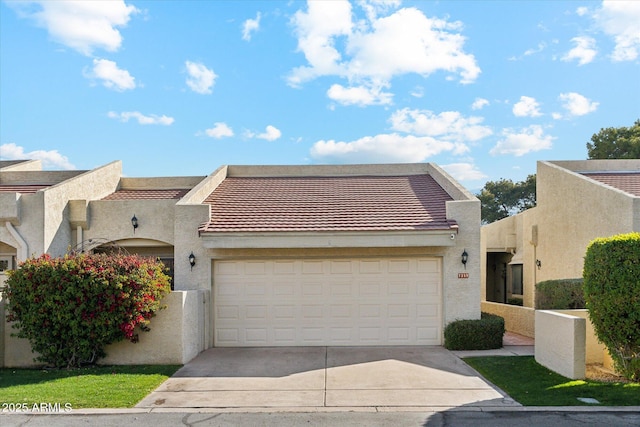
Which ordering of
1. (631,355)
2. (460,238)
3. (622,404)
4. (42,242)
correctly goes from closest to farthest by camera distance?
(622,404)
(631,355)
(460,238)
(42,242)

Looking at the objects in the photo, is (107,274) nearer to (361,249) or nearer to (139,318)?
(139,318)

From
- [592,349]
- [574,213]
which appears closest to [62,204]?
[592,349]

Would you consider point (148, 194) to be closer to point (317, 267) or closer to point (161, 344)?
point (317, 267)

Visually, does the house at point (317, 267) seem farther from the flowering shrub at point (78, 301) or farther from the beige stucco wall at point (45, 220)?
the flowering shrub at point (78, 301)

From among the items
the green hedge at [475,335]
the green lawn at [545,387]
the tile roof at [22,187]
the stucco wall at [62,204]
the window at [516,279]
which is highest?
the tile roof at [22,187]

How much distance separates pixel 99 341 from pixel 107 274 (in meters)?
1.46

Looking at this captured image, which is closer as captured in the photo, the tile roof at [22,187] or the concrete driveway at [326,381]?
the concrete driveway at [326,381]

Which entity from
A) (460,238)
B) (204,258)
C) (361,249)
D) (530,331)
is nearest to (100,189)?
(204,258)

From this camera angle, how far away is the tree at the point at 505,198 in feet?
153

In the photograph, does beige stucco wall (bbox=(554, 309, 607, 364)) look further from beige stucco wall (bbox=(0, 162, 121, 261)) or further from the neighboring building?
beige stucco wall (bbox=(0, 162, 121, 261))

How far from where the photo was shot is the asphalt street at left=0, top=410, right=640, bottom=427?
25.1ft

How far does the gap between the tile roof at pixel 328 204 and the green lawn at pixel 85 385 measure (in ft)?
13.0

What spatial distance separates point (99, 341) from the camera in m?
11.2

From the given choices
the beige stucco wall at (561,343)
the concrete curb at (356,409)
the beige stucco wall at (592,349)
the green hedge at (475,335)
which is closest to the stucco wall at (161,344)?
the concrete curb at (356,409)
